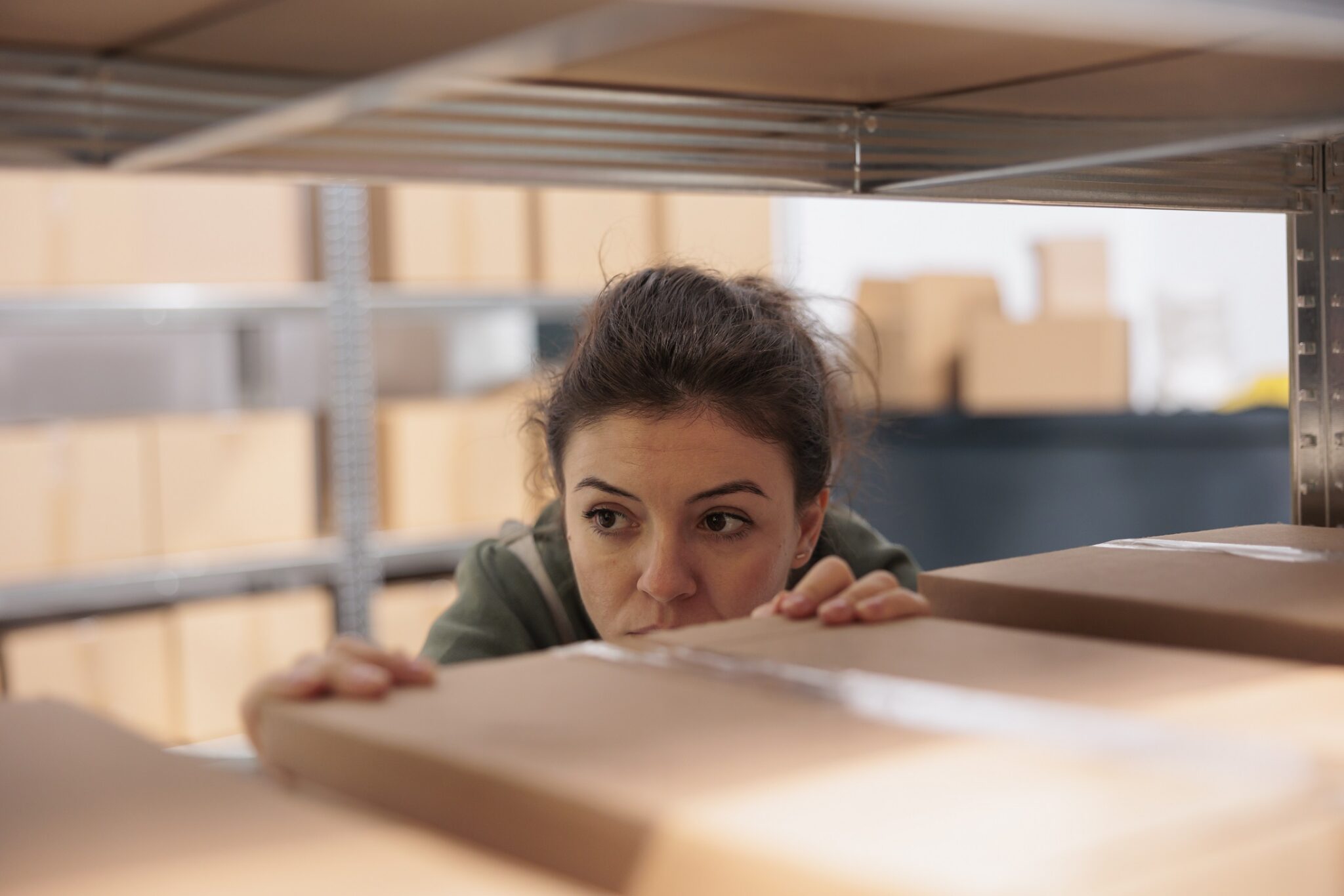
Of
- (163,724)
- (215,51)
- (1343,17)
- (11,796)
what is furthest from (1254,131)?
(163,724)

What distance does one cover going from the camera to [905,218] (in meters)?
4.80

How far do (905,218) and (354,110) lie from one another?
4268 mm

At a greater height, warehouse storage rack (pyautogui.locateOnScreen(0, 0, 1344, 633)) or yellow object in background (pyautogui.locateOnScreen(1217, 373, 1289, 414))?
warehouse storage rack (pyautogui.locateOnScreen(0, 0, 1344, 633))

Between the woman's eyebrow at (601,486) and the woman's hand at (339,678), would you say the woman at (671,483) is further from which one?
the woman's hand at (339,678)

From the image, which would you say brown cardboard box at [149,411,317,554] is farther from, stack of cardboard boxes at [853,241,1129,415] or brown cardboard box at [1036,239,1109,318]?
brown cardboard box at [1036,239,1109,318]

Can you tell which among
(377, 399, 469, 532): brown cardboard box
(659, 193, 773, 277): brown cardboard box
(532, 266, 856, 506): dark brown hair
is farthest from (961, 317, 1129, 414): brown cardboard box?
(532, 266, 856, 506): dark brown hair

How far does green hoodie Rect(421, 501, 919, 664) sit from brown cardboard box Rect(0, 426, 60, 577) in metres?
1.79

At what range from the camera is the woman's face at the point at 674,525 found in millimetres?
1108

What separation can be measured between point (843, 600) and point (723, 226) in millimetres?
3126

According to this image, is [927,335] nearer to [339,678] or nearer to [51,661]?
[51,661]

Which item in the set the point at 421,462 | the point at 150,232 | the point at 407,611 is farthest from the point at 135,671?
the point at 150,232

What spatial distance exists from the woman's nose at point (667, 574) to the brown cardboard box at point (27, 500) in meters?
2.12

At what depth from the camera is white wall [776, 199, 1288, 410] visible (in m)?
4.49

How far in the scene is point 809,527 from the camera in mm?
1326
